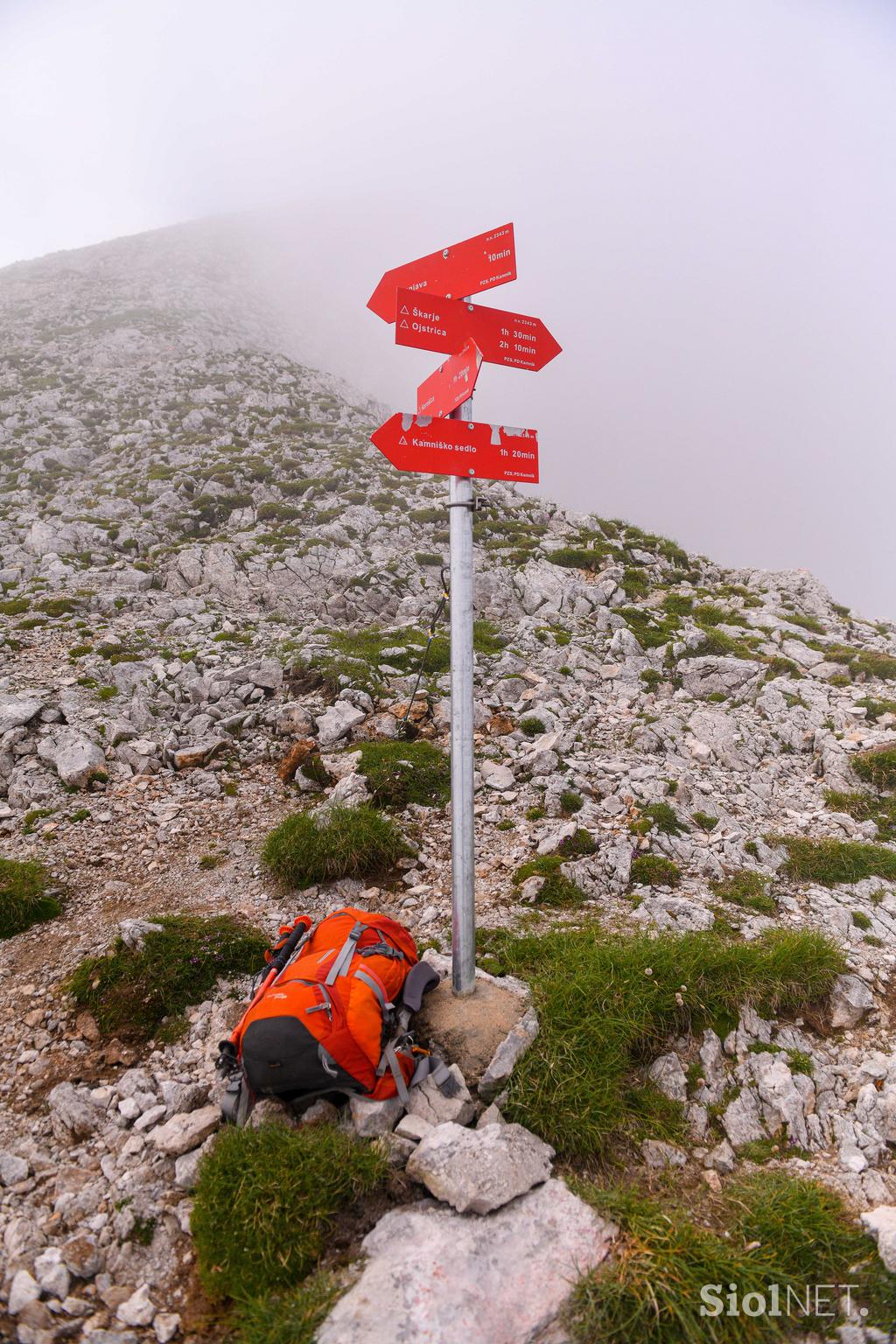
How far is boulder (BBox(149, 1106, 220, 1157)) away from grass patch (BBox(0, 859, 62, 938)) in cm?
368

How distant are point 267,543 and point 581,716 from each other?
15569mm

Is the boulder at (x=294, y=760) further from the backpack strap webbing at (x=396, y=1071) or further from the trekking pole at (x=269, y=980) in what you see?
the backpack strap webbing at (x=396, y=1071)

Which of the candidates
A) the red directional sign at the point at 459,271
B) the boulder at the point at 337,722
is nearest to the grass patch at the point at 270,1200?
the red directional sign at the point at 459,271

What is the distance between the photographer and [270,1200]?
3410 millimetres

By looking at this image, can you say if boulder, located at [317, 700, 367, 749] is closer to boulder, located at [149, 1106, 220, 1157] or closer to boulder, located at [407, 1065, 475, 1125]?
boulder, located at [149, 1106, 220, 1157]

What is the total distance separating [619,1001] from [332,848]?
412 centimetres

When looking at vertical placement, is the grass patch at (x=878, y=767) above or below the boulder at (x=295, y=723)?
below

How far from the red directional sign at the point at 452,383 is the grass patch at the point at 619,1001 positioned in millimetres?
4887

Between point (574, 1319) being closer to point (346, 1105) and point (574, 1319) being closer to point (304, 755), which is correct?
point (346, 1105)

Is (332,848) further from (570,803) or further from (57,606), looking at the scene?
(57,606)

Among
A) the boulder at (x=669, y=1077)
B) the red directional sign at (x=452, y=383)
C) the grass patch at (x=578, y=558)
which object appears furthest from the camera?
the grass patch at (x=578, y=558)

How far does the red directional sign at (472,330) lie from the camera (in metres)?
4.38

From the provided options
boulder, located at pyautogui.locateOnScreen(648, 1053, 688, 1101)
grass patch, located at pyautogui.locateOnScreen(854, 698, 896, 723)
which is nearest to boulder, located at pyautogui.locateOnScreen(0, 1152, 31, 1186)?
boulder, located at pyautogui.locateOnScreen(648, 1053, 688, 1101)

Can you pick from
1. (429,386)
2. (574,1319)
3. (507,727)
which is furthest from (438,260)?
(507,727)
